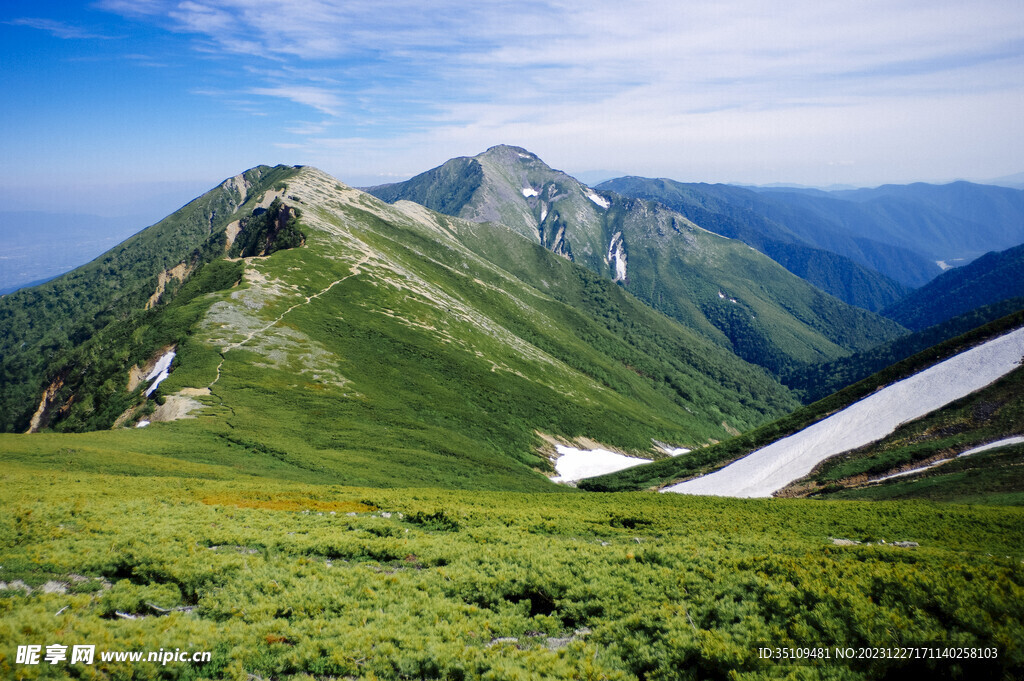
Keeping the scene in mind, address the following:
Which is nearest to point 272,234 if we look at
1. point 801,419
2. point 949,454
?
point 801,419

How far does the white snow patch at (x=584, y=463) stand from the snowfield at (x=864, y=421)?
26702 millimetres

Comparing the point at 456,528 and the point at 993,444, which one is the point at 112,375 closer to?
the point at 456,528

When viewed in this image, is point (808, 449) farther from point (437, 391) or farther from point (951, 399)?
point (437, 391)

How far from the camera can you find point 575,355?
550ft

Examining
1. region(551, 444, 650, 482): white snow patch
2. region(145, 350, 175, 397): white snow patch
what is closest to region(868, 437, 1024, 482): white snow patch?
region(551, 444, 650, 482): white snow patch

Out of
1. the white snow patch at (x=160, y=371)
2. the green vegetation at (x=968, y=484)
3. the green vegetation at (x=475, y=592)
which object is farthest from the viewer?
the white snow patch at (x=160, y=371)

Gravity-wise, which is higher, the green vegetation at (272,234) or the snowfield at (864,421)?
the green vegetation at (272,234)

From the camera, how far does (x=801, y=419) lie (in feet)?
215

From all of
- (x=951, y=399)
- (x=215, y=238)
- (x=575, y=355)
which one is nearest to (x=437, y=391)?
(x=951, y=399)

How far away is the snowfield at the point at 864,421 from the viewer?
51.2m

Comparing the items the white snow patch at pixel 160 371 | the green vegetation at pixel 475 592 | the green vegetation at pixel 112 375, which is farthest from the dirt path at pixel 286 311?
the green vegetation at pixel 475 592

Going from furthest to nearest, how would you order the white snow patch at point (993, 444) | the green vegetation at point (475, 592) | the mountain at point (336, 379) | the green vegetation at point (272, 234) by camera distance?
1. the green vegetation at point (272, 234)
2. the mountain at point (336, 379)
3. the white snow patch at point (993, 444)
4. the green vegetation at point (475, 592)

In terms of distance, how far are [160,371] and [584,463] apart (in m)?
73.6

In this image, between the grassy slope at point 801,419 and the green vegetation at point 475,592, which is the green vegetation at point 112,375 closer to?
the green vegetation at point 475,592
